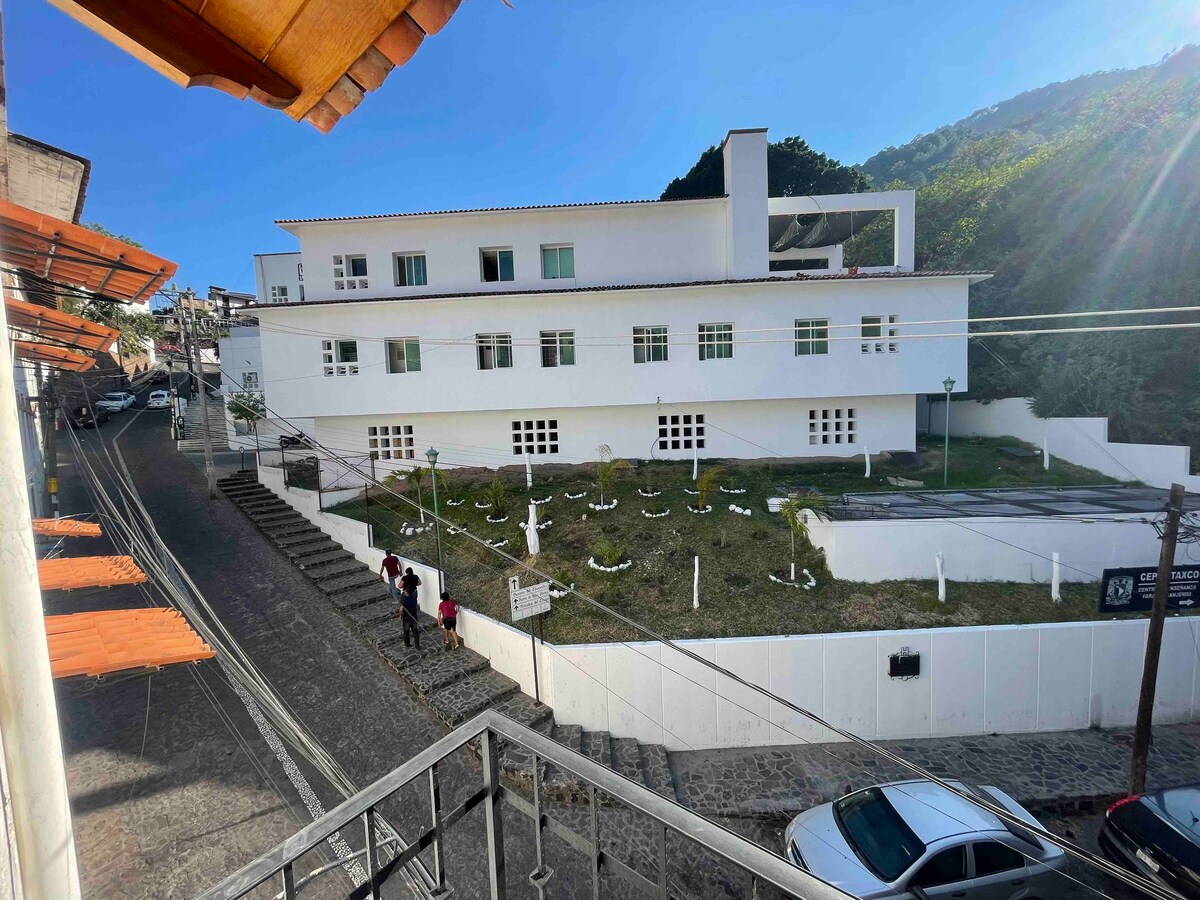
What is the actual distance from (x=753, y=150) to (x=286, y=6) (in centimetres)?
1697

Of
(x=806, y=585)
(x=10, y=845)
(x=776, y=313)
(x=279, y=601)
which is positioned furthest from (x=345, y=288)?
(x=10, y=845)

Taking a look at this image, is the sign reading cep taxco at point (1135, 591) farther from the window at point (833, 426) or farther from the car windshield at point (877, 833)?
the window at point (833, 426)

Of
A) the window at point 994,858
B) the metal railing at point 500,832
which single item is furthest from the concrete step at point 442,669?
the window at point 994,858

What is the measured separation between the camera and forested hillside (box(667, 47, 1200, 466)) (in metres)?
17.0

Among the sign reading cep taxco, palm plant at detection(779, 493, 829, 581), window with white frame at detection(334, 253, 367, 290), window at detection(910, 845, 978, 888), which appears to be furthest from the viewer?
window with white frame at detection(334, 253, 367, 290)

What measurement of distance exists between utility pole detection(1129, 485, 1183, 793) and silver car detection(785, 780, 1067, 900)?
2441 mm

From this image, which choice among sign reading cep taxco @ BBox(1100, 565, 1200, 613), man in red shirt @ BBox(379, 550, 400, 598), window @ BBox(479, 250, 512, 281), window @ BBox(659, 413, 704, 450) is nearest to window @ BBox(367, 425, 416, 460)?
window @ BBox(479, 250, 512, 281)

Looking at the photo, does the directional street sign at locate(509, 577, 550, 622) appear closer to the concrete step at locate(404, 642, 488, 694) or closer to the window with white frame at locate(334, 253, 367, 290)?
the concrete step at locate(404, 642, 488, 694)

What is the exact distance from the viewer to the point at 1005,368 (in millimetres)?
20359

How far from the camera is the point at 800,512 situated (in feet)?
36.3

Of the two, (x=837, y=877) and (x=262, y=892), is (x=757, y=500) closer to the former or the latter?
(x=837, y=877)

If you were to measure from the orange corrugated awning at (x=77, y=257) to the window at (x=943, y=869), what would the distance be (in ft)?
25.6

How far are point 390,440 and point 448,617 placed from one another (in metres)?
9.13

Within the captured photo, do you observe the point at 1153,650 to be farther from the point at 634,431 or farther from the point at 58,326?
the point at 58,326
